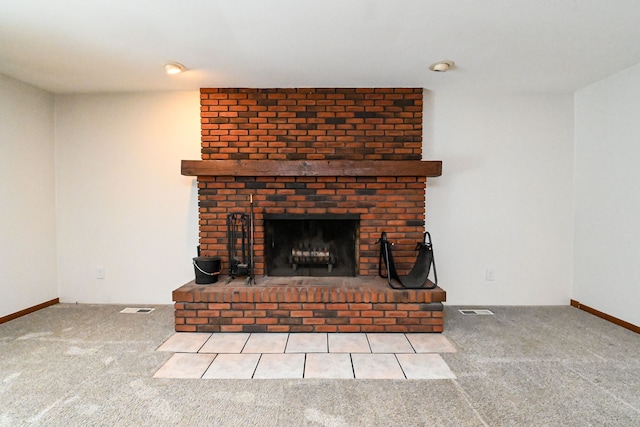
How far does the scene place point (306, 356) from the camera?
2285mm

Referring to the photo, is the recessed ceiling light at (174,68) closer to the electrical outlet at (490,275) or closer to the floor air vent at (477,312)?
the floor air vent at (477,312)

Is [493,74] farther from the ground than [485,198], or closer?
farther from the ground

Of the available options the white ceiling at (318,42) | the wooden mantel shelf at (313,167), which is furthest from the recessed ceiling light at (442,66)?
the wooden mantel shelf at (313,167)

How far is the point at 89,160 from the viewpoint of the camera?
3453 millimetres

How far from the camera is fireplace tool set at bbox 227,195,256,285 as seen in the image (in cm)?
309

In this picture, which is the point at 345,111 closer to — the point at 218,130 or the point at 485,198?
the point at 218,130

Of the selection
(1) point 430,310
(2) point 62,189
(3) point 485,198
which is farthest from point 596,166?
(2) point 62,189

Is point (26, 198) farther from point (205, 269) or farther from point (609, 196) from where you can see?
point (609, 196)

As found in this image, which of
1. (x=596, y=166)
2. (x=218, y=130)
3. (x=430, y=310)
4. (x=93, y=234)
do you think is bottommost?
(x=430, y=310)

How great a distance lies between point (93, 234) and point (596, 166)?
5.24 metres

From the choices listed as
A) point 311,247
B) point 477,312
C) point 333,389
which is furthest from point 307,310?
point 477,312

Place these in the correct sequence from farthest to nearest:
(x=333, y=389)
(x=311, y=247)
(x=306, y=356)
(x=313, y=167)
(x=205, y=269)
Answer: (x=311, y=247) → (x=313, y=167) → (x=205, y=269) → (x=306, y=356) → (x=333, y=389)

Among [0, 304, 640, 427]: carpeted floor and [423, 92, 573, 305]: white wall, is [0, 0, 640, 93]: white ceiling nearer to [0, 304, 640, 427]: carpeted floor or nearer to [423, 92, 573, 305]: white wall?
[423, 92, 573, 305]: white wall

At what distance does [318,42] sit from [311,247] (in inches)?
75.3
